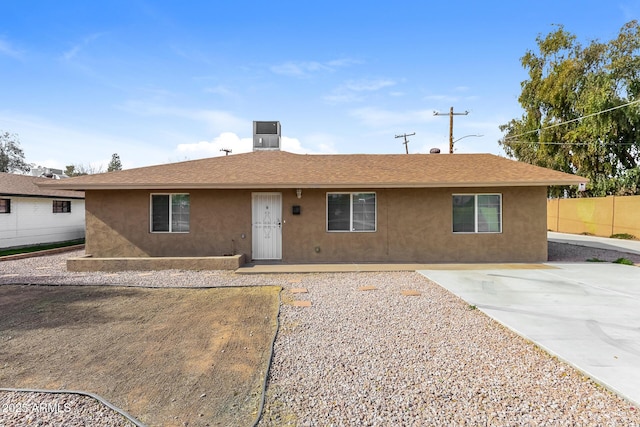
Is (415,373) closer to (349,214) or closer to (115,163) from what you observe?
(349,214)

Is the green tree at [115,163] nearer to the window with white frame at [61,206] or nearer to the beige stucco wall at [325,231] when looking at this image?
the window with white frame at [61,206]

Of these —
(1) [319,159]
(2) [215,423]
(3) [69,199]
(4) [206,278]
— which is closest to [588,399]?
(2) [215,423]

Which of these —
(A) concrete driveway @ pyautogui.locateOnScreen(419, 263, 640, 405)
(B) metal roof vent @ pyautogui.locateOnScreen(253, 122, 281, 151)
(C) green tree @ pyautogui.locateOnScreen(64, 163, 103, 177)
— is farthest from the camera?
(C) green tree @ pyautogui.locateOnScreen(64, 163, 103, 177)

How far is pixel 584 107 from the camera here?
A: 20094 mm

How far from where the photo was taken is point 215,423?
2.60 meters

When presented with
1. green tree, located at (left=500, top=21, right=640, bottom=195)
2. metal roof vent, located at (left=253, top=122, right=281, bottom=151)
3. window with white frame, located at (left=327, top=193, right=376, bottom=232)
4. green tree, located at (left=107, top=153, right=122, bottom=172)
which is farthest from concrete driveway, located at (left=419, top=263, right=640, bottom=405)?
green tree, located at (left=107, top=153, right=122, bottom=172)

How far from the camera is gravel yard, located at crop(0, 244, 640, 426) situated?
271cm

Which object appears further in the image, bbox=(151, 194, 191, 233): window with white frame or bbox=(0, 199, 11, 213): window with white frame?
bbox=(0, 199, 11, 213): window with white frame

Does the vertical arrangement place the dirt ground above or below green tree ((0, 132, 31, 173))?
below

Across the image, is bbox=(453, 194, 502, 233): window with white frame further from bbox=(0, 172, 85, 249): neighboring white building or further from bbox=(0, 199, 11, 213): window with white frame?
bbox=(0, 199, 11, 213): window with white frame

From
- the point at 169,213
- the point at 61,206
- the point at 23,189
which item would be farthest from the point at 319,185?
the point at 61,206

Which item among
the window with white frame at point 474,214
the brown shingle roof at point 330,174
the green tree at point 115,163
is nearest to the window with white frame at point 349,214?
the brown shingle roof at point 330,174

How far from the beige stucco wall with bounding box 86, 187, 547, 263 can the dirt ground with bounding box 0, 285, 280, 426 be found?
3.36 metres

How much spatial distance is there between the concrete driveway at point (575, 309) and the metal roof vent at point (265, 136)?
A: 821cm
